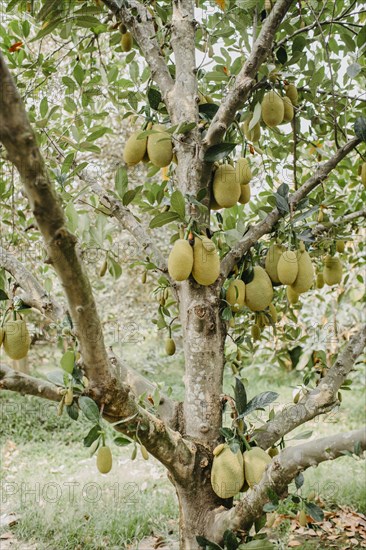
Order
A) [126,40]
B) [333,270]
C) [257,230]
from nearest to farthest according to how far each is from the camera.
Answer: [257,230] → [126,40] → [333,270]

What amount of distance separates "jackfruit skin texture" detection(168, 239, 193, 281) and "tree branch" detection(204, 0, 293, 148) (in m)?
0.27

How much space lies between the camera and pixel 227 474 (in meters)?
1.04

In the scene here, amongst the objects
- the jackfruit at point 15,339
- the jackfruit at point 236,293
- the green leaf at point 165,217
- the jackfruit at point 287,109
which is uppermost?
the jackfruit at point 287,109

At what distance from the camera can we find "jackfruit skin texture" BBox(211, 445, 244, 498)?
3.41 ft

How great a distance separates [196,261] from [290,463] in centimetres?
43

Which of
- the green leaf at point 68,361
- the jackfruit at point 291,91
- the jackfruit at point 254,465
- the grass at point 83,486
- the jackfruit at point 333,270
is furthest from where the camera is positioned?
the grass at point 83,486

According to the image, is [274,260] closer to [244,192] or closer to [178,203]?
[244,192]

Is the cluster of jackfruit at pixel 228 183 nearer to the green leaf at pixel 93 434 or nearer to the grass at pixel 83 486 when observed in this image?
the green leaf at pixel 93 434

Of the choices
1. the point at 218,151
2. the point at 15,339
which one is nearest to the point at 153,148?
the point at 218,151

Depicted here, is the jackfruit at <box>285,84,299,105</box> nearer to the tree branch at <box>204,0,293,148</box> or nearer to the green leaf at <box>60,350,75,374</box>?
the tree branch at <box>204,0,293,148</box>

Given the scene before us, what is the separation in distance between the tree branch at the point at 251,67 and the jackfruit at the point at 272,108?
17cm

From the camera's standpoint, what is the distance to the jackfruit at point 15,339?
1.06 metres

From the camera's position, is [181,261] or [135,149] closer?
[181,261]

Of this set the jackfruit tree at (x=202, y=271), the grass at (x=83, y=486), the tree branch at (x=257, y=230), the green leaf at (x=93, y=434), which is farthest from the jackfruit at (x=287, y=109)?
the green leaf at (x=93, y=434)
